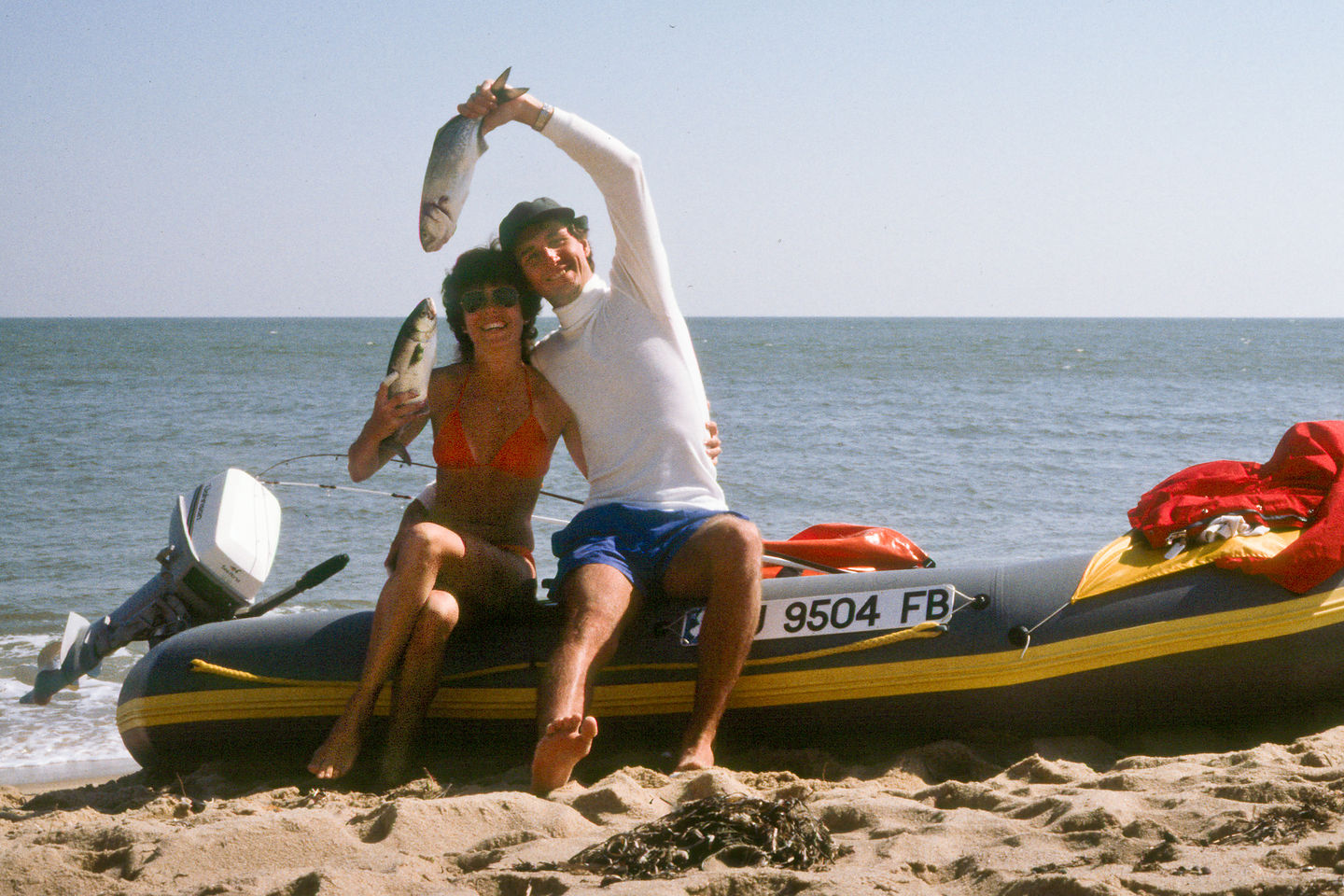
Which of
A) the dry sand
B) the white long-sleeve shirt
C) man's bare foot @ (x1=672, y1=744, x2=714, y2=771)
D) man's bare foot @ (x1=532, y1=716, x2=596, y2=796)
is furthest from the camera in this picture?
→ the white long-sleeve shirt

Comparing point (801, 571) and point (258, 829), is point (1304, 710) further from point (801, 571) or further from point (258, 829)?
point (258, 829)

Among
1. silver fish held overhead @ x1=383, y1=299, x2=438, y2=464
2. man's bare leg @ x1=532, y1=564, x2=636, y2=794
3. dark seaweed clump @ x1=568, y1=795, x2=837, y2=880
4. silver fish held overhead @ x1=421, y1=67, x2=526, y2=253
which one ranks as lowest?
dark seaweed clump @ x1=568, y1=795, x2=837, y2=880

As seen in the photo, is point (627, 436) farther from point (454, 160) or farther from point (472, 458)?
point (454, 160)

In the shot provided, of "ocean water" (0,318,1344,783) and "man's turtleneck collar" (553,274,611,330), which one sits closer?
"man's turtleneck collar" (553,274,611,330)

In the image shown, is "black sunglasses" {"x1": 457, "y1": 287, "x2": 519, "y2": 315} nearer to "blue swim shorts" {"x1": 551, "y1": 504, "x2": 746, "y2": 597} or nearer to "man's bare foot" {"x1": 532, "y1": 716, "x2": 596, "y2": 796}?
"blue swim shorts" {"x1": 551, "y1": 504, "x2": 746, "y2": 597}

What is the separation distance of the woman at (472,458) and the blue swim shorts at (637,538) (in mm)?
298

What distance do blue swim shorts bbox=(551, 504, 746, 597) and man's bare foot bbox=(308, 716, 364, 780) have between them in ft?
2.45

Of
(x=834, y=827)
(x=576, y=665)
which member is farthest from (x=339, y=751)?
(x=834, y=827)

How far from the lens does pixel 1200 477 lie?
401 centimetres

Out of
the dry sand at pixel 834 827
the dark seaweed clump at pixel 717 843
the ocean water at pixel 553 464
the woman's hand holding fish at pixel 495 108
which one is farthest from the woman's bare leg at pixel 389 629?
the ocean water at pixel 553 464

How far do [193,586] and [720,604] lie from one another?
6.82ft

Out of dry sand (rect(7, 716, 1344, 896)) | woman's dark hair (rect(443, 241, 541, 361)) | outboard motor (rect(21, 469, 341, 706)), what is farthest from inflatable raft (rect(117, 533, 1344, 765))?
woman's dark hair (rect(443, 241, 541, 361))

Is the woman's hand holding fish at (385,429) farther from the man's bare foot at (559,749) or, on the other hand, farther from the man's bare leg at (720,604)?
the man's bare foot at (559,749)

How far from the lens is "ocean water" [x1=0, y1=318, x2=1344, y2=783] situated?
7.85 m
